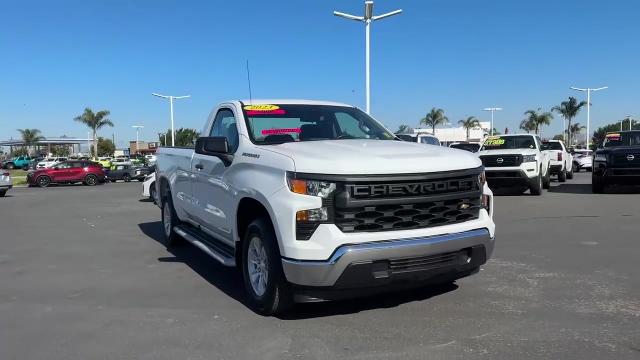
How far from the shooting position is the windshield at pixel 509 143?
16891 mm

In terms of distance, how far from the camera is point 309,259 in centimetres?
429

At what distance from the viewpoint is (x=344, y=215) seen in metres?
4.34

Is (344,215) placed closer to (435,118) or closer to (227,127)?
(227,127)

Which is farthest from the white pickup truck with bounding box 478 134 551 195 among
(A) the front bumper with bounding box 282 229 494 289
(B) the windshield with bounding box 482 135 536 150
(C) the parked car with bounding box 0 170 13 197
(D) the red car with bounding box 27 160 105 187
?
(D) the red car with bounding box 27 160 105 187

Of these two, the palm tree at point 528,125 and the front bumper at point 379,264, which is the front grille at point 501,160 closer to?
the front bumper at point 379,264

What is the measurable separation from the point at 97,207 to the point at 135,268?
910 centimetres

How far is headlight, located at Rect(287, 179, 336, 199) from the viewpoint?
435 centimetres

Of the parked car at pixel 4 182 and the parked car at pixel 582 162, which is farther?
the parked car at pixel 582 162

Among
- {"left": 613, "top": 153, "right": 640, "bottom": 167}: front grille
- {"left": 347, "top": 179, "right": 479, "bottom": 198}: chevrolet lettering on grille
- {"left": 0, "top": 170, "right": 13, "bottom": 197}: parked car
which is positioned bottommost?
{"left": 0, "top": 170, "right": 13, "bottom": 197}: parked car

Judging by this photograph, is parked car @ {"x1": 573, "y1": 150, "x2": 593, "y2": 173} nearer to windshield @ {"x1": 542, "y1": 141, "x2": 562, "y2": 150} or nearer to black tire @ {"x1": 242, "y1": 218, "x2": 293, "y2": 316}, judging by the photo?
windshield @ {"x1": 542, "y1": 141, "x2": 562, "y2": 150}

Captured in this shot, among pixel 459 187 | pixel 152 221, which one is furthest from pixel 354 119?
pixel 152 221

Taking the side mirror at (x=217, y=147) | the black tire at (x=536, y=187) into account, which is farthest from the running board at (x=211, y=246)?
the black tire at (x=536, y=187)

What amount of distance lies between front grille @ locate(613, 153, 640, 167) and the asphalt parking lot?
737 centimetres

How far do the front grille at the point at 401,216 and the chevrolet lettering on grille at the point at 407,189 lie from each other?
3.5 inches
